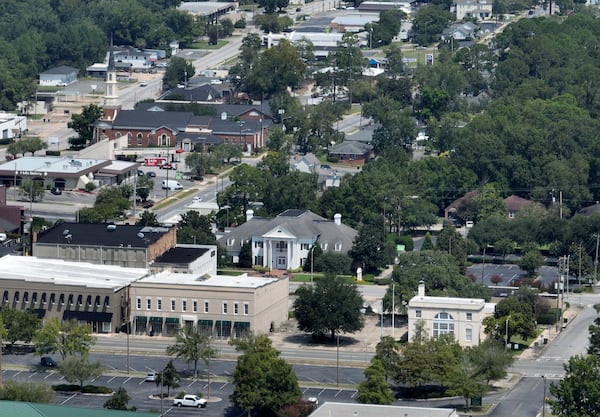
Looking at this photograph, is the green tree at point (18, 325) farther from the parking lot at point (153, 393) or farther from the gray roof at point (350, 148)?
the gray roof at point (350, 148)

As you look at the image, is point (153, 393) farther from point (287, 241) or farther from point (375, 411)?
point (287, 241)

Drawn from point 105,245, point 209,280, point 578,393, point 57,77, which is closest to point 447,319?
point 209,280

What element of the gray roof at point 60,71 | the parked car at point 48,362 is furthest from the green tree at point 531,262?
the gray roof at point 60,71

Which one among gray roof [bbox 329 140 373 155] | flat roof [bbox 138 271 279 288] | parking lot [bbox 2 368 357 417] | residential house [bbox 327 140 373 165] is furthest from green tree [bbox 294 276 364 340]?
gray roof [bbox 329 140 373 155]

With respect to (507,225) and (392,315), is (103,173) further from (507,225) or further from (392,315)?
(392,315)

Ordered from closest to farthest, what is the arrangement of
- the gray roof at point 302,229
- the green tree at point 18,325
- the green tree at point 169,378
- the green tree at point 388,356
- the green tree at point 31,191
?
1. the green tree at point 169,378
2. the green tree at point 388,356
3. the green tree at point 18,325
4. the gray roof at point 302,229
5. the green tree at point 31,191

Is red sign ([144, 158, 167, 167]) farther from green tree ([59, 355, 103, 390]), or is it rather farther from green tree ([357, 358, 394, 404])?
green tree ([357, 358, 394, 404])
